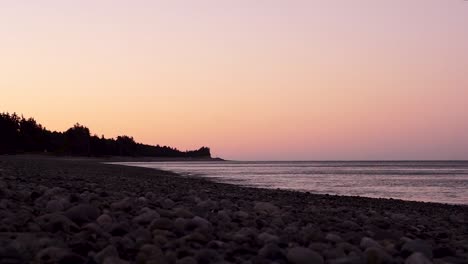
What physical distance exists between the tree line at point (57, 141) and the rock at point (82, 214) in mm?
82026

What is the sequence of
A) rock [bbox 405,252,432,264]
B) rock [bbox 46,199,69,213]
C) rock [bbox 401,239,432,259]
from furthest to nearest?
rock [bbox 46,199,69,213]
rock [bbox 401,239,432,259]
rock [bbox 405,252,432,264]

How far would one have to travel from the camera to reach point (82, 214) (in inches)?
213

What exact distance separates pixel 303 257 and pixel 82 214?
2568 mm

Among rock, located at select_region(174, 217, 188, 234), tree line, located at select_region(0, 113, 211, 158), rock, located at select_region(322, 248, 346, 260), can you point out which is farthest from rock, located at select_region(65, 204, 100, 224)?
tree line, located at select_region(0, 113, 211, 158)

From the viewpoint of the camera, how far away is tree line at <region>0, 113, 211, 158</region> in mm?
82688

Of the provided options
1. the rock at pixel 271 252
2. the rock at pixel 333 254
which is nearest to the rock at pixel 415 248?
the rock at pixel 333 254

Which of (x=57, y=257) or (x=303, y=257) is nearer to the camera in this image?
(x=57, y=257)

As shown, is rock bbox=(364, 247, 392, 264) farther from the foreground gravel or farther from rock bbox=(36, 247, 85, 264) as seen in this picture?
rock bbox=(36, 247, 85, 264)

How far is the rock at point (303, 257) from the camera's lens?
4.27m

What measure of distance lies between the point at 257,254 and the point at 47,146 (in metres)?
105

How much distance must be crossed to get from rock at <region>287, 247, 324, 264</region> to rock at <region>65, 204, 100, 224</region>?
93.7 inches

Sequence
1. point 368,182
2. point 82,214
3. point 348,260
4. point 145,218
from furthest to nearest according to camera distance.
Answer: point 368,182
point 145,218
point 82,214
point 348,260

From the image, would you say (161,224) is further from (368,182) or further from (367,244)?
(368,182)

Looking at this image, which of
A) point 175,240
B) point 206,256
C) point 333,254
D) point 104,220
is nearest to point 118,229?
point 104,220
